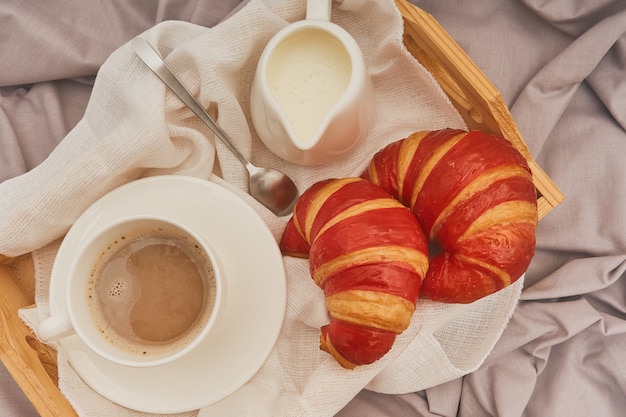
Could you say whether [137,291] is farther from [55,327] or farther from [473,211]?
[473,211]

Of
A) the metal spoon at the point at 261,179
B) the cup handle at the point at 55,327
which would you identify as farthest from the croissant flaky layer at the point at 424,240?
the cup handle at the point at 55,327

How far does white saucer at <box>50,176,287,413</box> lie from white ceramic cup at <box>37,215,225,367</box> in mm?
33

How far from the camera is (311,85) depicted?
766 millimetres

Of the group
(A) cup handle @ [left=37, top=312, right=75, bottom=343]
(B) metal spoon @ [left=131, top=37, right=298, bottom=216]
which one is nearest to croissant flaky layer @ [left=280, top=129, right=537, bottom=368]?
(B) metal spoon @ [left=131, top=37, right=298, bottom=216]

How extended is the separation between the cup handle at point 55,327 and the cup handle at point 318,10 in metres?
0.44

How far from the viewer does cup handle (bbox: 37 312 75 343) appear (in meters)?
0.66

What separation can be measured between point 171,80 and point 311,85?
17 cm

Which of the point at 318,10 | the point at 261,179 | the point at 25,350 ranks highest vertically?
the point at 318,10

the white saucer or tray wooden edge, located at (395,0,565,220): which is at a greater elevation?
tray wooden edge, located at (395,0,565,220)

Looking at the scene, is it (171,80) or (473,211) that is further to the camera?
(171,80)

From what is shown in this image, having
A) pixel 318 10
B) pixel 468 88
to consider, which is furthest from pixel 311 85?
pixel 468 88

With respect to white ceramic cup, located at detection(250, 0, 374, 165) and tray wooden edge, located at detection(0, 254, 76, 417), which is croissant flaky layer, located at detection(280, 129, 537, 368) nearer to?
white ceramic cup, located at detection(250, 0, 374, 165)

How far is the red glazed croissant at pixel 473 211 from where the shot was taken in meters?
0.66

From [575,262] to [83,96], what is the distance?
77 centimetres
